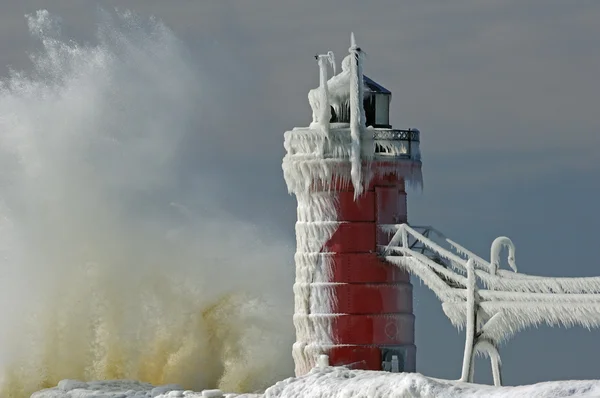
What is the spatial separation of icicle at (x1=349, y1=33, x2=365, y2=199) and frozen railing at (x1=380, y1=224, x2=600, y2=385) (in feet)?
5.23

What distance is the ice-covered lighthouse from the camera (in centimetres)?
5369

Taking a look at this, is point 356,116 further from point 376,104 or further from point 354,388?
point 354,388

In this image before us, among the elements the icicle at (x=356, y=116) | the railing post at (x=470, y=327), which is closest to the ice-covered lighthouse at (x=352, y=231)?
the icicle at (x=356, y=116)

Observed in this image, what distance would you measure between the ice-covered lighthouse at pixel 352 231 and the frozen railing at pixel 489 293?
31.3 inches

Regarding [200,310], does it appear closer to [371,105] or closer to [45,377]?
[45,377]

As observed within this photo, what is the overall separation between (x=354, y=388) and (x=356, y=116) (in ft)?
31.2

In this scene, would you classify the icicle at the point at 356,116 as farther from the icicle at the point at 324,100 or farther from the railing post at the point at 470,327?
the railing post at the point at 470,327

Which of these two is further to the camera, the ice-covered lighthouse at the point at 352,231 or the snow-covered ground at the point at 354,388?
the ice-covered lighthouse at the point at 352,231

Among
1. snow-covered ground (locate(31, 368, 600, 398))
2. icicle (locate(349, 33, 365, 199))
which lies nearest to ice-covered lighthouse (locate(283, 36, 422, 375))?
icicle (locate(349, 33, 365, 199))

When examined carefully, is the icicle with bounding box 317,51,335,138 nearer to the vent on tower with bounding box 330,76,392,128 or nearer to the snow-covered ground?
the vent on tower with bounding box 330,76,392,128

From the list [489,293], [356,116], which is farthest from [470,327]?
[356,116]

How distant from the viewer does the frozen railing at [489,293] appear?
1796 inches

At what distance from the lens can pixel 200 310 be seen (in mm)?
60281

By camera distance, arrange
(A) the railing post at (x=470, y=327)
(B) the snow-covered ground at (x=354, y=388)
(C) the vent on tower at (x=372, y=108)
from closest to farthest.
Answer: (B) the snow-covered ground at (x=354, y=388) < (A) the railing post at (x=470, y=327) < (C) the vent on tower at (x=372, y=108)
